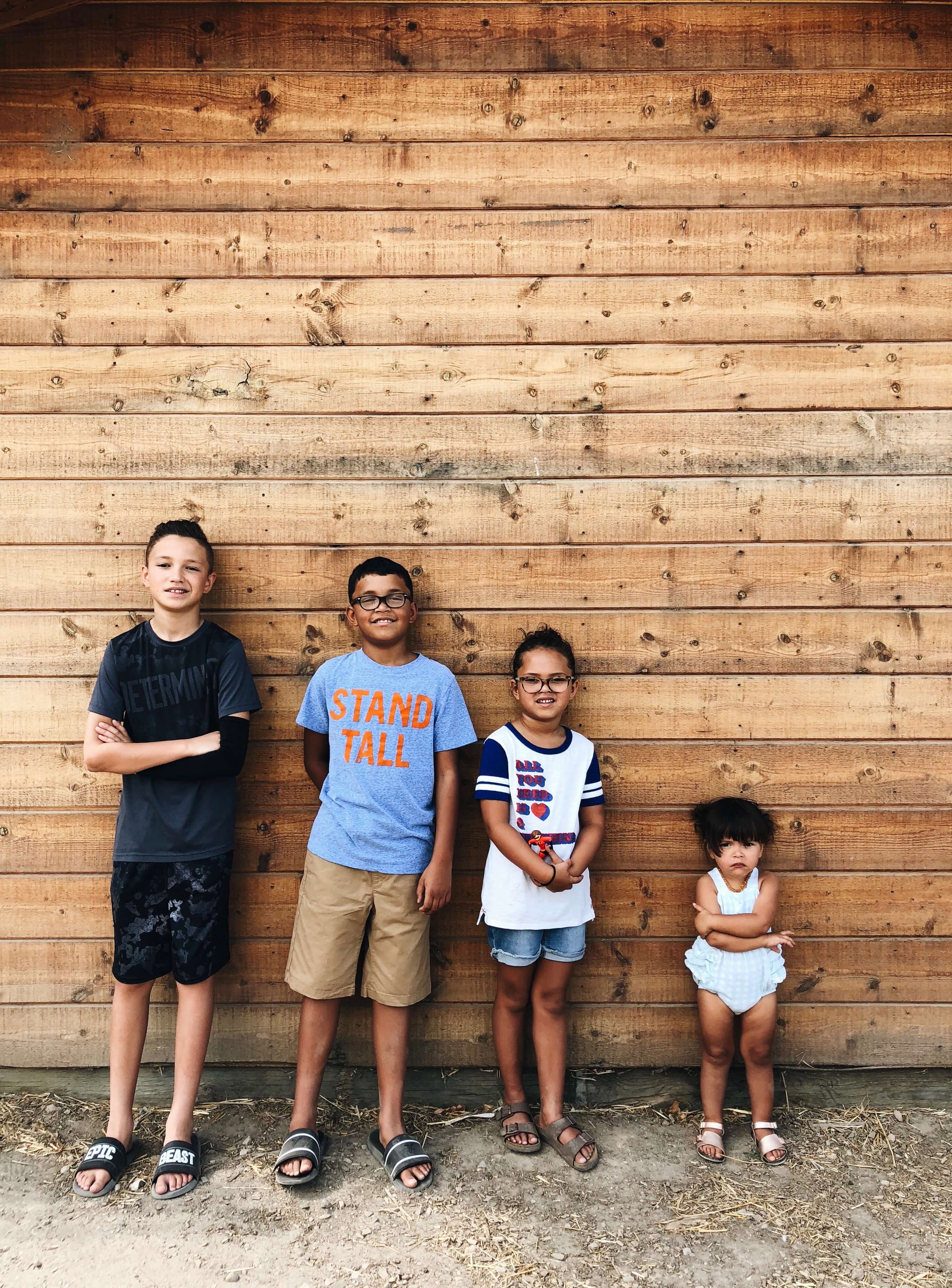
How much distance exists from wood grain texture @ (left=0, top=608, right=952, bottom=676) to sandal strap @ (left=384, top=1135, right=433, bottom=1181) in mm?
1429

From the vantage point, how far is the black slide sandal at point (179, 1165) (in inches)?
98.9

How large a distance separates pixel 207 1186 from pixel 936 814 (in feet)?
8.44

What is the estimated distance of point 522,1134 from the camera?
2.72m

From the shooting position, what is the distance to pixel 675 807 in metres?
2.98

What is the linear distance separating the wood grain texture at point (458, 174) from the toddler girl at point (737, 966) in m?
2.05

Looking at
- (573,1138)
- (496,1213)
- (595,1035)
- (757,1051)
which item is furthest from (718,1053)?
(496,1213)

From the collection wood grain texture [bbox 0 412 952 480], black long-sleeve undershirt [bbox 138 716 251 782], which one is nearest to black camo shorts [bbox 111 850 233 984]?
black long-sleeve undershirt [bbox 138 716 251 782]

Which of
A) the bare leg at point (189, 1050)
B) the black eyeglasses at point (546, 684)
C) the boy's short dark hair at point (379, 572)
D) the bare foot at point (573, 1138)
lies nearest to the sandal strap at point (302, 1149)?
the bare leg at point (189, 1050)

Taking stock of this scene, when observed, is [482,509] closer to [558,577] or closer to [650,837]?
[558,577]

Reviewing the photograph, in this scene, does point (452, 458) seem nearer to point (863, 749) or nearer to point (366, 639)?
point (366, 639)

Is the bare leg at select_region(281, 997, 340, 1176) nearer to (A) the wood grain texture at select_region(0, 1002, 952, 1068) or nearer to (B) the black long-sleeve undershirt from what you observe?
(A) the wood grain texture at select_region(0, 1002, 952, 1068)

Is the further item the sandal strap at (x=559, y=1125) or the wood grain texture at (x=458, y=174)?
the wood grain texture at (x=458, y=174)

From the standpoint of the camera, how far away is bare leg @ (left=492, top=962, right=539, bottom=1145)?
9.07 feet

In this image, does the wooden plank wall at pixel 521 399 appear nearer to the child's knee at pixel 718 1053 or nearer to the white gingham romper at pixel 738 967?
the white gingham romper at pixel 738 967
